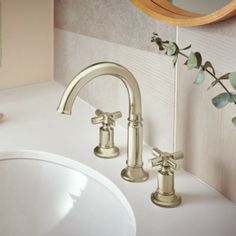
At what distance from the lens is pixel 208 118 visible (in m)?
0.78

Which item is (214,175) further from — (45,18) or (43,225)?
(45,18)

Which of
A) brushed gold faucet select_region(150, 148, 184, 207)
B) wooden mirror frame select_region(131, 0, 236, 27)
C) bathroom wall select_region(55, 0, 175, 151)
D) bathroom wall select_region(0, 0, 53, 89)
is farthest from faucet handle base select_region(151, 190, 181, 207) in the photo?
bathroom wall select_region(0, 0, 53, 89)

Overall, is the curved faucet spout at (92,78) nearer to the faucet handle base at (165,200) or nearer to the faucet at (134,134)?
the faucet at (134,134)

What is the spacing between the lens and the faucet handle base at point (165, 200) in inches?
29.7

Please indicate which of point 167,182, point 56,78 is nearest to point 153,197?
point 167,182

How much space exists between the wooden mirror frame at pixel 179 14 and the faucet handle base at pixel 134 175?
29 cm

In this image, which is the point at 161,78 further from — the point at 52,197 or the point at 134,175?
the point at 52,197

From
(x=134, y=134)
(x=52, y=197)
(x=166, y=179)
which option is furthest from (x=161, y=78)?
(x=52, y=197)

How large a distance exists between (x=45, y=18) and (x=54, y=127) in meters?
0.47

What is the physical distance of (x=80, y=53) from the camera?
1.25m

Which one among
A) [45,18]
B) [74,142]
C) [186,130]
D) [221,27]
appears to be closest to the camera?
[221,27]

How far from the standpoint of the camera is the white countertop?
0.71 m

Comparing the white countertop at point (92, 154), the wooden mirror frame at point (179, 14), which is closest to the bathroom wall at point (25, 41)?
the white countertop at point (92, 154)

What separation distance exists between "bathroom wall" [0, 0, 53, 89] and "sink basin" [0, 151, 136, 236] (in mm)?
486
